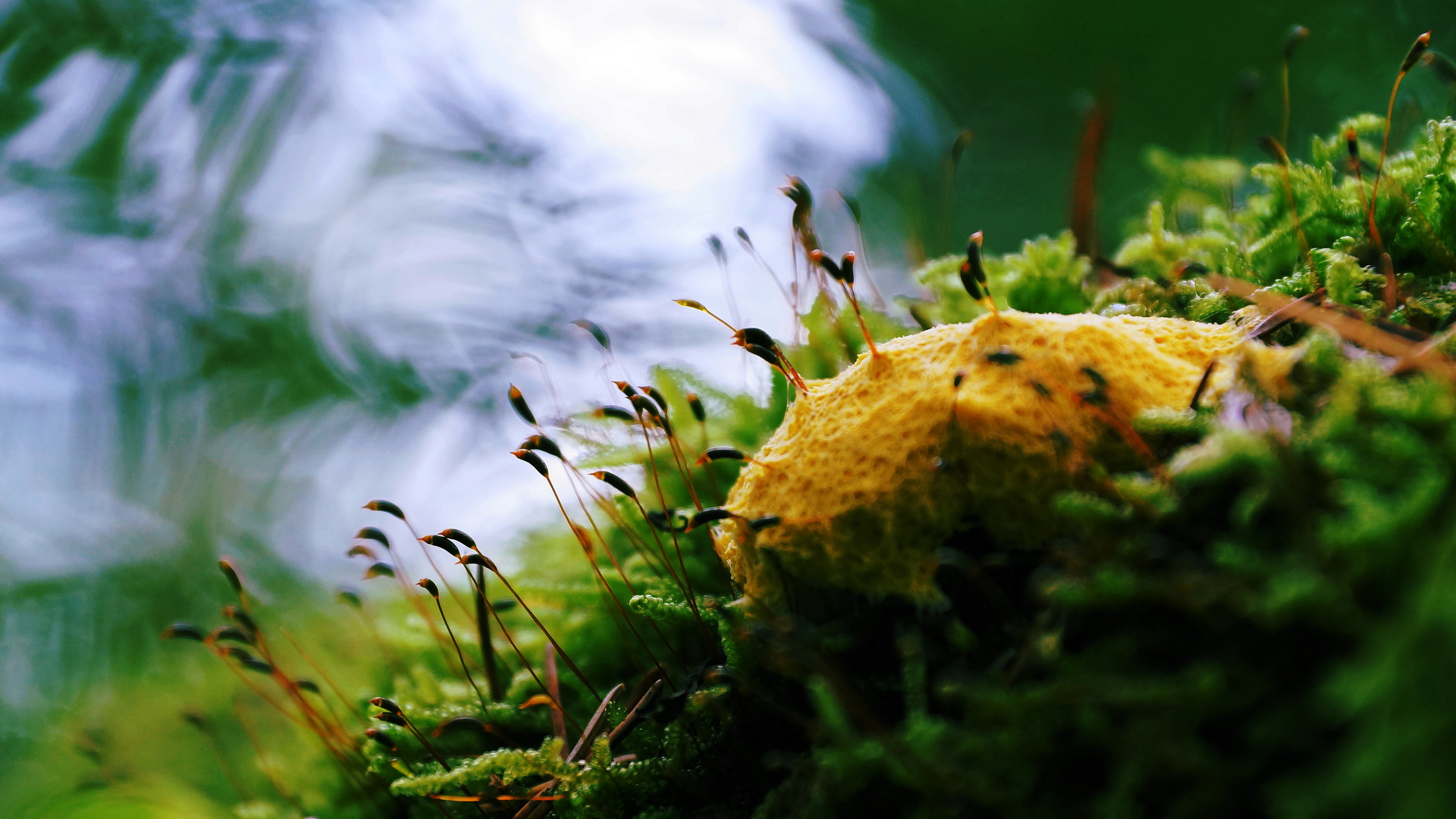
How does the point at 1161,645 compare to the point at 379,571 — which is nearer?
the point at 1161,645

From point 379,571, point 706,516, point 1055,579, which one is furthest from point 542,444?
point 1055,579

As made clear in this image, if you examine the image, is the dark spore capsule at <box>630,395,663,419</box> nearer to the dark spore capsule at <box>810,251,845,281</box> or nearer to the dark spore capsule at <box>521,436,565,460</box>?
the dark spore capsule at <box>521,436,565,460</box>

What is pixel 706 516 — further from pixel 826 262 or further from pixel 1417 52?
pixel 1417 52

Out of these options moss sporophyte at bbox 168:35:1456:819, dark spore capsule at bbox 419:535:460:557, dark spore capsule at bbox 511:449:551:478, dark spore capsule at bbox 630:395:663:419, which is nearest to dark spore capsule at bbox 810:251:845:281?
moss sporophyte at bbox 168:35:1456:819

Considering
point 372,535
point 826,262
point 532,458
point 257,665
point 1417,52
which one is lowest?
point 257,665

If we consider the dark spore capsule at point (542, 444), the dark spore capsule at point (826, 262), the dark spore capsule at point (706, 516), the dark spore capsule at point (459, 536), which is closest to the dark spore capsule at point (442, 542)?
the dark spore capsule at point (459, 536)

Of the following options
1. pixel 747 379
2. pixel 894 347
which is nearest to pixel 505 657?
pixel 747 379

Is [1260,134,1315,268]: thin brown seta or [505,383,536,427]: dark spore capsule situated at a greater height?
[1260,134,1315,268]: thin brown seta
